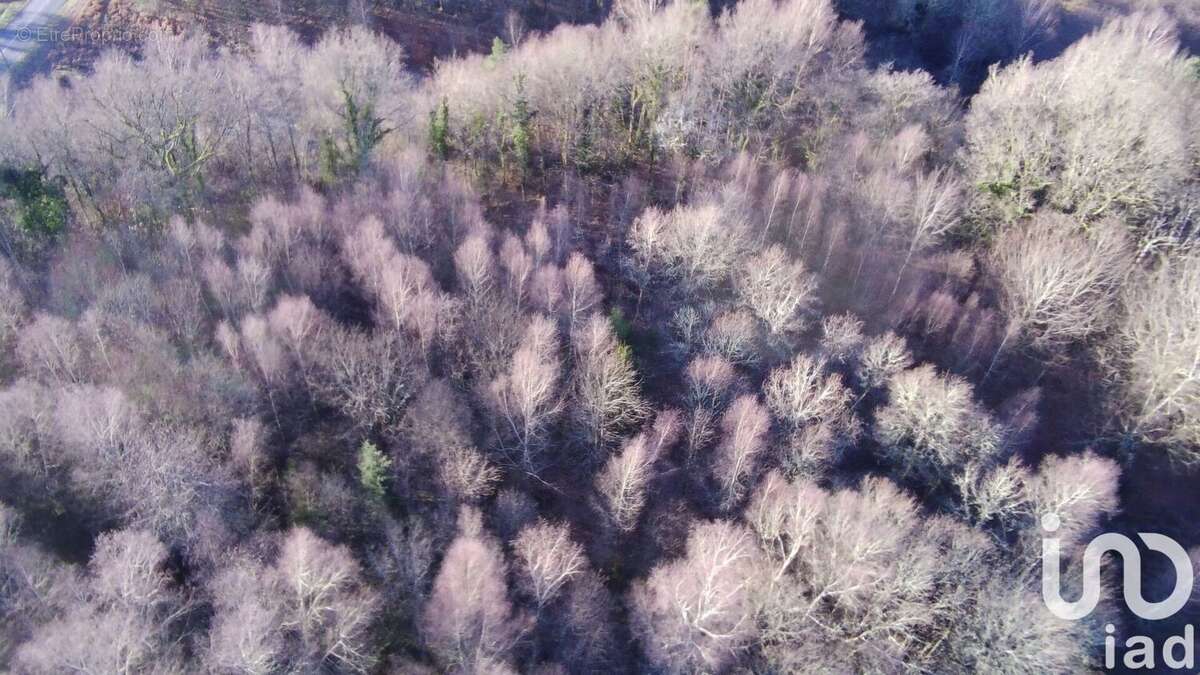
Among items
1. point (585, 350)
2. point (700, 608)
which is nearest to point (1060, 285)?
point (585, 350)

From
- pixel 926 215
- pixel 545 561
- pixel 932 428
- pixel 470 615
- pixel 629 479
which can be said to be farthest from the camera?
pixel 926 215

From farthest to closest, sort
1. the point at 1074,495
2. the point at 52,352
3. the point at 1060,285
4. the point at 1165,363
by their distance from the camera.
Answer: the point at 1060,285, the point at 1165,363, the point at 1074,495, the point at 52,352

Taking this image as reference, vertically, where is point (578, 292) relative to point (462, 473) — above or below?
above

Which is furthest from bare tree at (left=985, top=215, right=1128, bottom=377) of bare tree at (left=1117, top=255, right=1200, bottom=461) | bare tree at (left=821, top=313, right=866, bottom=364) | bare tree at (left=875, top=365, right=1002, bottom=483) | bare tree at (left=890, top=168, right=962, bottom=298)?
bare tree at (left=821, top=313, right=866, bottom=364)

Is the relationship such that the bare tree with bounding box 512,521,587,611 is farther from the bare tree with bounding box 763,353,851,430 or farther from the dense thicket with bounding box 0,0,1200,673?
the bare tree with bounding box 763,353,851,430

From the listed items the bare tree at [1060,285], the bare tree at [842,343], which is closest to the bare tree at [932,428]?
the bare tree at [842,343]

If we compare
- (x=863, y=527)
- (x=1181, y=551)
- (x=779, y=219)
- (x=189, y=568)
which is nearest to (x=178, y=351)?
(x=189, y=568)

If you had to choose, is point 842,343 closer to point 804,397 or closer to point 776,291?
point 776,291

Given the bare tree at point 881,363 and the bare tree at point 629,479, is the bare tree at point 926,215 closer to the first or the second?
the bare tree at point 881,363

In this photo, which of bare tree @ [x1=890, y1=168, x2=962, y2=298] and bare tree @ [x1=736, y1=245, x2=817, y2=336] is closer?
bare tree @ [x1=736, y1=245, x2=817, y2=336]
